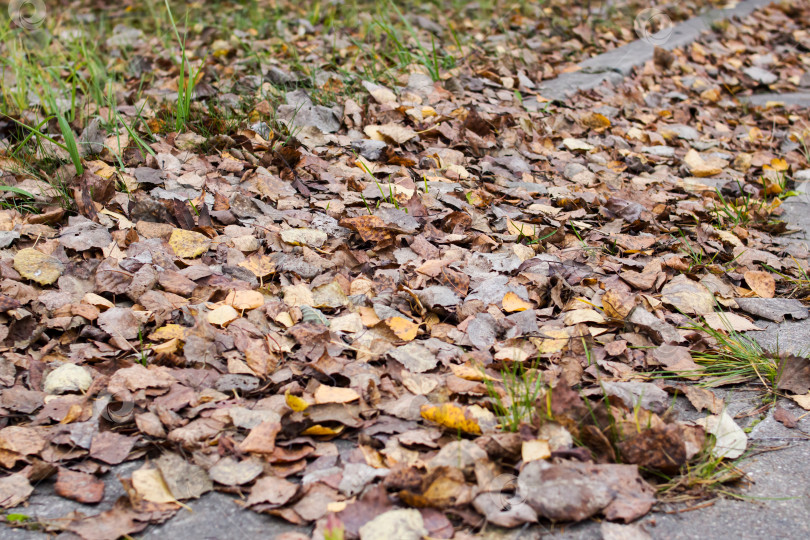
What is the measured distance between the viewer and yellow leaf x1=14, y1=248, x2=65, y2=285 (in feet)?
6.22

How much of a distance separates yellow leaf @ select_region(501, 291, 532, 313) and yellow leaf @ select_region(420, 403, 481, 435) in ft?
1.75

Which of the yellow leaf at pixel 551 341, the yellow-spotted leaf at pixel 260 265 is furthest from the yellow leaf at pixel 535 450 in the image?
the yellow-spotted leaf at pixel 260 265

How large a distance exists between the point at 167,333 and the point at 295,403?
1.56ft

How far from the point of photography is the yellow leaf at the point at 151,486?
1.32 m

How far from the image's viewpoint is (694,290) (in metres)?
2.10

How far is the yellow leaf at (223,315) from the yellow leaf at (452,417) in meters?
0.63

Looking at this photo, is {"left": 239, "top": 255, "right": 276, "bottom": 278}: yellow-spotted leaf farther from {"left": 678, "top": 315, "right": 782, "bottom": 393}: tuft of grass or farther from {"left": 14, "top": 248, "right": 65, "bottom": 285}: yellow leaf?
{"left": 678, "top": 315, "right": 782, "bottom": 393}: tuft of grass

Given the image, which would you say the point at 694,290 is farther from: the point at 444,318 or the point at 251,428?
the point at 251,428

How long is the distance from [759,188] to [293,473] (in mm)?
2649

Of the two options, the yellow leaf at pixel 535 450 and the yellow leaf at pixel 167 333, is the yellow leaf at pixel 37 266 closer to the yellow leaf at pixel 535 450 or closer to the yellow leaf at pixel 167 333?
the yellow leaf at pixel 167 333

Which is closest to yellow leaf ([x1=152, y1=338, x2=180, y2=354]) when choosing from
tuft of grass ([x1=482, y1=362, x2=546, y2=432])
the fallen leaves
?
the fallen leaves

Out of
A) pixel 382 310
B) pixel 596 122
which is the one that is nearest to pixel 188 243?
pixel 382 310

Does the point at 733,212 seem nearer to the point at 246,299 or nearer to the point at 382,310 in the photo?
the point at 382,310

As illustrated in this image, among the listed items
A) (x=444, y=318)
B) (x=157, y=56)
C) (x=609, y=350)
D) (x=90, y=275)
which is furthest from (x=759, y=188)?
(x=157, y=56)
